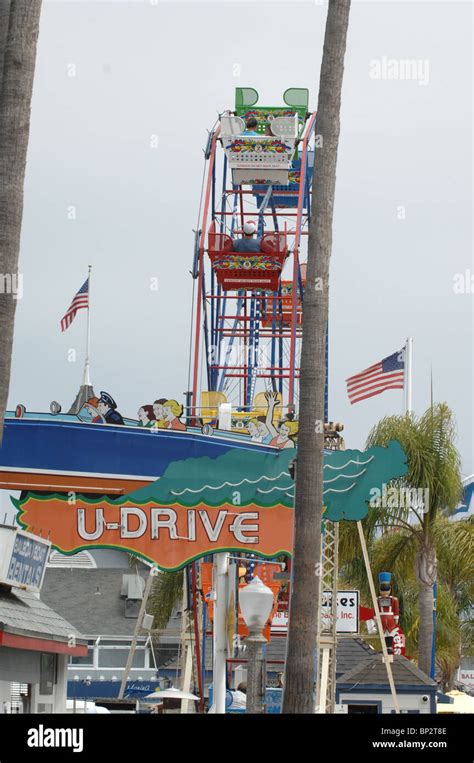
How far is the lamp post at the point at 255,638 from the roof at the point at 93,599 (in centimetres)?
3498

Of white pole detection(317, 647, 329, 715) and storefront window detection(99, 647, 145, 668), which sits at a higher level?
white pole detection(317, 647, 329, 715)

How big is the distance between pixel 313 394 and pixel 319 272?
5.11 feet

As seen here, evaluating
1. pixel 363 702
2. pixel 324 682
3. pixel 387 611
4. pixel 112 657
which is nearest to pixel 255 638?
pixel 324 682

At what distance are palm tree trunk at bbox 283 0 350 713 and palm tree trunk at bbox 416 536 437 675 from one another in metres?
14.8

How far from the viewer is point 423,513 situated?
29.1m

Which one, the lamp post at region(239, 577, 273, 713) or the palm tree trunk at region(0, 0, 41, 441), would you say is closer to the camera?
the palm tree trunk at region(0, 0, 41, 441)

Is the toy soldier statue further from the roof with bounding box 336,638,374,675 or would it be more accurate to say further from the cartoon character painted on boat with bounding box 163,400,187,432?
the cartoon character painted on boat with bounding box 163,400,187,432

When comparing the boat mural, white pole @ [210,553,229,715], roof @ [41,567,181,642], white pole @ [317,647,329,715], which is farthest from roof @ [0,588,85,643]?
roof @ [41,567,181,642]

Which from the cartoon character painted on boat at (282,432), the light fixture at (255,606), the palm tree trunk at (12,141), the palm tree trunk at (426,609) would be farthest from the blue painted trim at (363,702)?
the palm tree trunk at (12,141)

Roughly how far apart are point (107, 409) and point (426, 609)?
1118cm

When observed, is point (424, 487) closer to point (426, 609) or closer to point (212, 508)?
point (426, 609)

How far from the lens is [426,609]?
28.5 meters

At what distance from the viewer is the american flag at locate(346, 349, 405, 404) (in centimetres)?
3133
